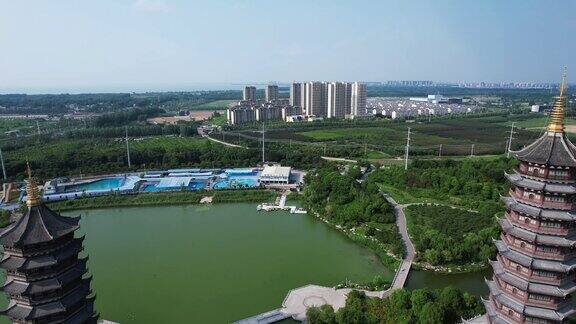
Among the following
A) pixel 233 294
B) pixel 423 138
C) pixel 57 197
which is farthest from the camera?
pixel 423 138

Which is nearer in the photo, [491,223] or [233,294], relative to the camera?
[233,294]

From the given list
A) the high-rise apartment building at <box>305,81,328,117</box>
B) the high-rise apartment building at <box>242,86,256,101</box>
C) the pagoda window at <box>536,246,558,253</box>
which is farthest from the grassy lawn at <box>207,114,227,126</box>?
the pagoda window at <box>536,246,558,253</box>

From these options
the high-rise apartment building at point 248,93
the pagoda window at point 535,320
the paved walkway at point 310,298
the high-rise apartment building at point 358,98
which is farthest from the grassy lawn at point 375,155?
the high-rise apartment building at point 248,93

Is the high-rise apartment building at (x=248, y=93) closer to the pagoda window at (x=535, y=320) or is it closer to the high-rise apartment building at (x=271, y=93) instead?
the high-rise apartment building at (x=271, y=93)

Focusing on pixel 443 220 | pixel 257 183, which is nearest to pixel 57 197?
pixel 257 183

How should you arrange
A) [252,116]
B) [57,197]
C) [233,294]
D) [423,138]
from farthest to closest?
[252,116] < [423,138] < [57,197] < [233,294]

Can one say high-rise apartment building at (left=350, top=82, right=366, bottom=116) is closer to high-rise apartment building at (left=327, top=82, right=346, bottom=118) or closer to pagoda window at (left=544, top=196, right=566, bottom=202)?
high-rise apartment building at (left=327, top=82, right=346, bottom=118)

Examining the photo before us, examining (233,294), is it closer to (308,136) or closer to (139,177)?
(139,177)
